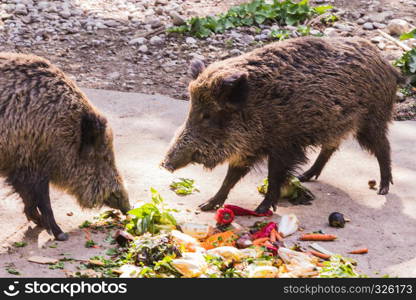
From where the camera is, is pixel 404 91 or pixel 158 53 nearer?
pixel 404 91

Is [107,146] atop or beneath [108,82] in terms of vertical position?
atop

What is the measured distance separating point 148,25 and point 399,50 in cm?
384

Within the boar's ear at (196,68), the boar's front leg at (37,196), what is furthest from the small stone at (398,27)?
the boar's front leg at (37,196)

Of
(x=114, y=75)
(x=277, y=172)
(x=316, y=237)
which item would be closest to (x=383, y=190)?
(x=277, y=172)

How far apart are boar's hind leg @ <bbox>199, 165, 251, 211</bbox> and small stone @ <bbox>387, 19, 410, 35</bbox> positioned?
569 centimetres

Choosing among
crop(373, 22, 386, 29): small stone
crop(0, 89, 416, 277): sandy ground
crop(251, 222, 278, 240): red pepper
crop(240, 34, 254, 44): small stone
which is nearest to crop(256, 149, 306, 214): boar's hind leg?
crop(0, 89, 416, 277): sandy ground

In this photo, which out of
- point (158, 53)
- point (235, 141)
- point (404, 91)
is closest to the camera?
point (235, 141)

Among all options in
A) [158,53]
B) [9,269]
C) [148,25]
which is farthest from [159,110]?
[9,269]

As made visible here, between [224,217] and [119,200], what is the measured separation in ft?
3.00

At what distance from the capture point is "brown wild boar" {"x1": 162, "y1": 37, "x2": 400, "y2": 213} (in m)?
6.71

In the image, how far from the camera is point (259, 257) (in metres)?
5.75

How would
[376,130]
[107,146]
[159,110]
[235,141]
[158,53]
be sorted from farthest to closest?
[158,53]
[159,110]
[376,130]
[235,141]
[107,146]

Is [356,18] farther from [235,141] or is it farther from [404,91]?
[235,141]

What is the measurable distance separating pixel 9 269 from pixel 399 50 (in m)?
7.47
